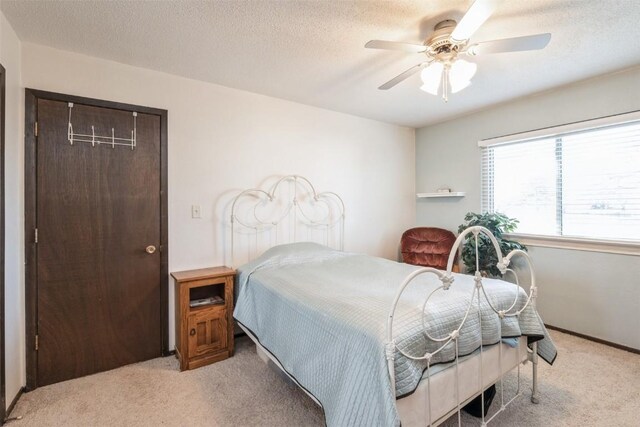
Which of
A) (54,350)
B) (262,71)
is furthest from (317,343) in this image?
(262,71)

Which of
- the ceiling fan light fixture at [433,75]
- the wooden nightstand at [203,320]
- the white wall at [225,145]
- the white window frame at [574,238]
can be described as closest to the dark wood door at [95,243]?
the white wall at [225,145]

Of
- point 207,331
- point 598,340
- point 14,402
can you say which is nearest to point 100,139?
point 207,331

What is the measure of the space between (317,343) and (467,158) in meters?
3.26

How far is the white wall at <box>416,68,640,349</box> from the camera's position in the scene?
260 cm

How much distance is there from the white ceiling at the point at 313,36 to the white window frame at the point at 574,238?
425mm

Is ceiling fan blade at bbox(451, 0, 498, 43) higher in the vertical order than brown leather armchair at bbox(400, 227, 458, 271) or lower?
higher

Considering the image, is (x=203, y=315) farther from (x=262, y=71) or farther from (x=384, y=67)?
(x=384, y=67)

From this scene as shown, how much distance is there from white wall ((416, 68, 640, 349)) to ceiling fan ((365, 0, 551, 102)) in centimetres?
174

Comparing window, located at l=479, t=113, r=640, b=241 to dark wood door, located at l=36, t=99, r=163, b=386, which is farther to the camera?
window, located at l=479, t=113, r=640, b=241

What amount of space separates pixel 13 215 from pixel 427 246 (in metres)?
3.90

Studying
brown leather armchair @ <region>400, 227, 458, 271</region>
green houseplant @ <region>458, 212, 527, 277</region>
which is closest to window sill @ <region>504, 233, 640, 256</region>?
green houseplant @ <region>458, 212, 527, 277</region>

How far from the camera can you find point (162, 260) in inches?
101

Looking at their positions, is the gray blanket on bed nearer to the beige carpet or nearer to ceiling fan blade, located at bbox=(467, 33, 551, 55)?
the beige carpet

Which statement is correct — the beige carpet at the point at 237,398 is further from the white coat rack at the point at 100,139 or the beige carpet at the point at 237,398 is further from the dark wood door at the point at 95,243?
the white coat rack at the point at 100,139
